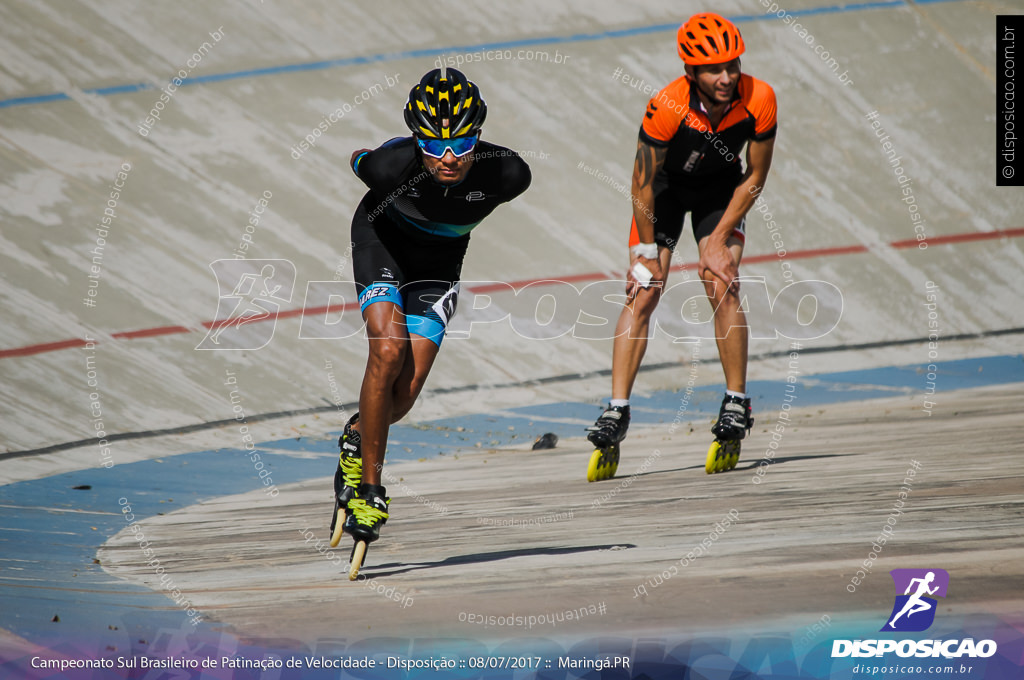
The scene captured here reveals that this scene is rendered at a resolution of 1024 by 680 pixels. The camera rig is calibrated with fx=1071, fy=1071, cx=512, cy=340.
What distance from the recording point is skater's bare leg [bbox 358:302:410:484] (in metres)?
3.14

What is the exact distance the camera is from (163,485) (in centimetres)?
493

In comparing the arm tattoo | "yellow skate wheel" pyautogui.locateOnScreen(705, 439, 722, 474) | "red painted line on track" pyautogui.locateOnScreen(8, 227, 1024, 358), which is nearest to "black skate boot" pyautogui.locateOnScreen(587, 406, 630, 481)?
"yellow skate wheel" pyautogui.locateOnScreen(705, 439, 722, 474)

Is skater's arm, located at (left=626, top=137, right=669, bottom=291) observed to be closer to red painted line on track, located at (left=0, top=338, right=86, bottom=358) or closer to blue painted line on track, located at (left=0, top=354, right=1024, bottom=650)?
blue painted line on track, located at (left=0, top=354, right=1024, bottom=650)

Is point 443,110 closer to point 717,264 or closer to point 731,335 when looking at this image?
point 717,264

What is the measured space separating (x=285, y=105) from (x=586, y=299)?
275cm

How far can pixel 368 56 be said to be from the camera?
821 cm

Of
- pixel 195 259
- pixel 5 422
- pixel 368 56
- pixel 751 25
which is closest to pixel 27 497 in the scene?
pixel 5 422

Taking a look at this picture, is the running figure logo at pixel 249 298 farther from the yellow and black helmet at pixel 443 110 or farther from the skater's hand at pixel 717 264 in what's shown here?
the yellow and black helmet at pixel 443 110

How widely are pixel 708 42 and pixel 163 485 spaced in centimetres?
309

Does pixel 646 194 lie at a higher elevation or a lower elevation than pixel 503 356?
lower

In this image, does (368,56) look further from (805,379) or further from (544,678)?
(544,678)

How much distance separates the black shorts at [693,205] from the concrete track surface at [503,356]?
100cm

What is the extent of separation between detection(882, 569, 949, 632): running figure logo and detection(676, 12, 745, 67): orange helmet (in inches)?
84.4

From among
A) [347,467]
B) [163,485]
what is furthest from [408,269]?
[163,485]
